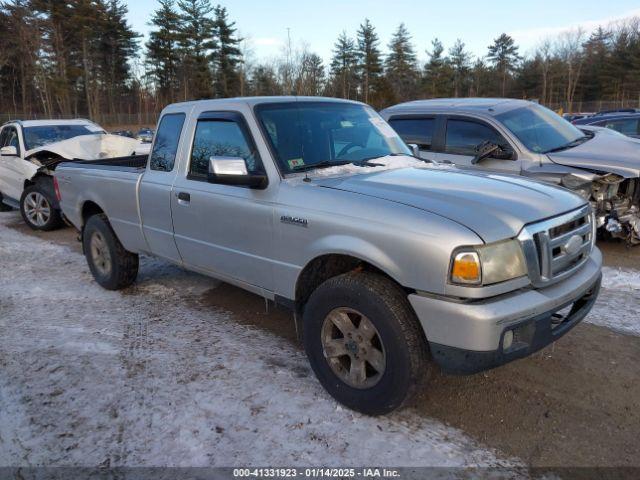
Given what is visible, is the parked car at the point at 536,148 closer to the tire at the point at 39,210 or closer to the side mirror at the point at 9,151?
the tire at the point at 39,210

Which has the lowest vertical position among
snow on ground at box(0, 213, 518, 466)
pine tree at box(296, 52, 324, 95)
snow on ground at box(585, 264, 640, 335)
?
snow on ground at box(0, 213, 518, 466)

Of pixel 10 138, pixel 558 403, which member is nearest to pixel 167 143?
pixel 558 403

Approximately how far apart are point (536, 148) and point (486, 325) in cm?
454

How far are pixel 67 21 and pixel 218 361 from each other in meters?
54.7

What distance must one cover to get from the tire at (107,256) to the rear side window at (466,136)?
4.23 metres

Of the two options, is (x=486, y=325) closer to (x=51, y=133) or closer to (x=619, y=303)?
(x=619, y=303)

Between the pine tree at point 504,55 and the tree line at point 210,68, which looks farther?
the pine tree at point 504,55

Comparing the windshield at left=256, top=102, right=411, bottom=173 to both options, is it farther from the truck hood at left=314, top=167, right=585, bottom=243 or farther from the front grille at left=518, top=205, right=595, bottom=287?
the front grille at left=518, top=205, right=595, bottom=287

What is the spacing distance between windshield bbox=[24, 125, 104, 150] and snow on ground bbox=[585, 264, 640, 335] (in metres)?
9.09

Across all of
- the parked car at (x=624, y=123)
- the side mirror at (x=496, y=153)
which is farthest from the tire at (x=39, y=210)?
the parked car at (x=624, y=123)

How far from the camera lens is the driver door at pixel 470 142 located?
20.9 ft

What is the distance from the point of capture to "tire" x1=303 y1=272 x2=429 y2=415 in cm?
277

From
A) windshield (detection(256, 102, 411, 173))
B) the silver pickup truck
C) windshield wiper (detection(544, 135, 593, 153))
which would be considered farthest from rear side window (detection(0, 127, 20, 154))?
windshield wiper (detection(544, 135, 593, 153))

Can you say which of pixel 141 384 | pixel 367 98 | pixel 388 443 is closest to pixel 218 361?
pixel 141 384
